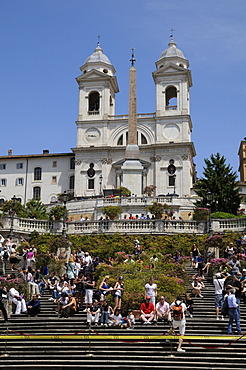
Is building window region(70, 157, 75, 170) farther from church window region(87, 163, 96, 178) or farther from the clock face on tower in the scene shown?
church window region(87, 163, 96, 178)

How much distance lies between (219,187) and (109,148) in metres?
30.6

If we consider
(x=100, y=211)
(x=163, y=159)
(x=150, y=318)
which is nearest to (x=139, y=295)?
(x=150, y=318)

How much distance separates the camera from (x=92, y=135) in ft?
282

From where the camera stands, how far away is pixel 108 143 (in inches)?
3342

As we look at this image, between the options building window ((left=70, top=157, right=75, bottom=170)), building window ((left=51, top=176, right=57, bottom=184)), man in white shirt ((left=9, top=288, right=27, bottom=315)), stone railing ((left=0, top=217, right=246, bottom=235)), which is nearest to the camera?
man in white shirt ((left=9, top=288, right=27, bottom=315))

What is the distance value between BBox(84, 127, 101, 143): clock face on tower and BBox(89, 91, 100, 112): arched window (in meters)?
4.21

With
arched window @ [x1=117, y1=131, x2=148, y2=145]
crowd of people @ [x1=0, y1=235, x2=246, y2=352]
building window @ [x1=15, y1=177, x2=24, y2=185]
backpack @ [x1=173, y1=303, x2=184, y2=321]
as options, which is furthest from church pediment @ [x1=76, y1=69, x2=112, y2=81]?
backpack @ [x1=173, y1=303, x2=184, y2=321]

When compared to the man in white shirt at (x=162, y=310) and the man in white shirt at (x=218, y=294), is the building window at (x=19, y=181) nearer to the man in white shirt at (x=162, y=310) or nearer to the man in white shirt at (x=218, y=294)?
the man in white shirt at (x=218, y=294)

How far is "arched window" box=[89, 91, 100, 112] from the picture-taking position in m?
89.4

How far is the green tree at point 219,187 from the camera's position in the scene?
178 ft

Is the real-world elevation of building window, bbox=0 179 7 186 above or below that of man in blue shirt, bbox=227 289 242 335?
above

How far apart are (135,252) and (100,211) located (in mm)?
25273

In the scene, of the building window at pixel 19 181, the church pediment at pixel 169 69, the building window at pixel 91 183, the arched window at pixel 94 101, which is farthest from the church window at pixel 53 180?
the church pediment at pixel 169 69

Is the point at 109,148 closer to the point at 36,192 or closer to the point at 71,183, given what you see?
the point at 71,183
